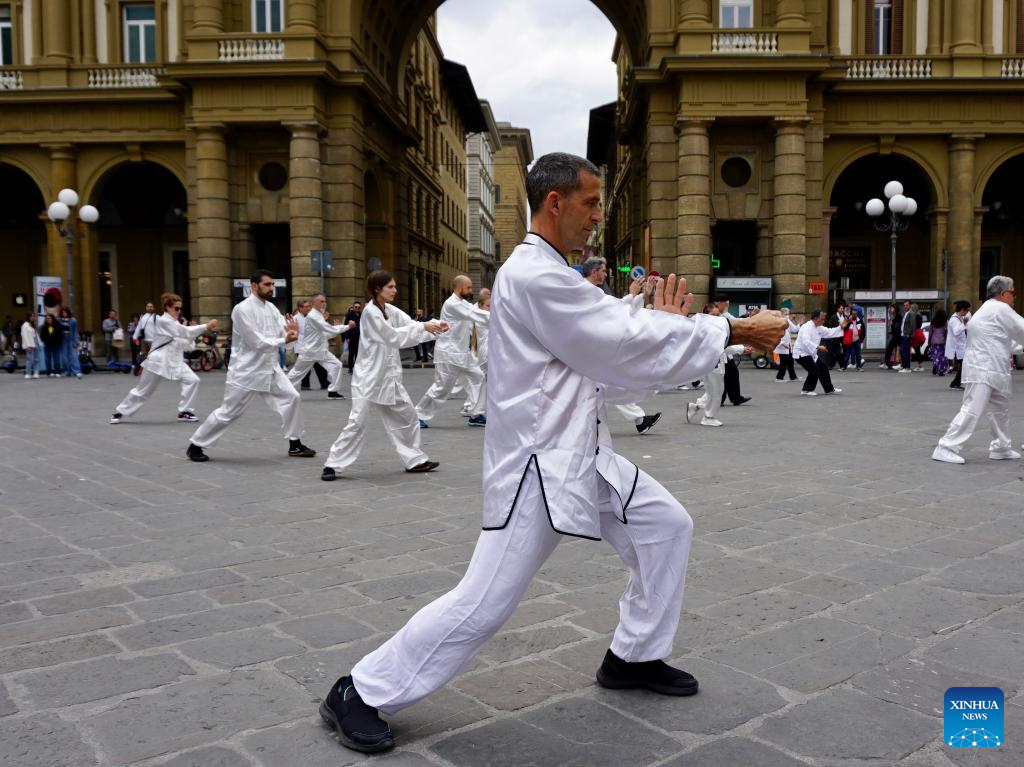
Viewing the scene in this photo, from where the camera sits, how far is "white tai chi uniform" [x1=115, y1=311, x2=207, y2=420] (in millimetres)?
13516

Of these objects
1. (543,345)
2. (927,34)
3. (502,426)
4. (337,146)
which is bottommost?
(502,426)

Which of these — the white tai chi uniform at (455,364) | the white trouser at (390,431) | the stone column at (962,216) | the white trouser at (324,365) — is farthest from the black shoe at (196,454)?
the stone column at (962,216)

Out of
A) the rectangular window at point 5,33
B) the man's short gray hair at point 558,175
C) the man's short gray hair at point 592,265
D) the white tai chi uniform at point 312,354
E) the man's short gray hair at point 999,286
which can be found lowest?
the white tai chi uniform at point 312,354

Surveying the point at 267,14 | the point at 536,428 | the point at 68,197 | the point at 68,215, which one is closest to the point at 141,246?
the point at 68,215

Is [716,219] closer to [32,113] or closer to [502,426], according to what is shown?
[32,113]

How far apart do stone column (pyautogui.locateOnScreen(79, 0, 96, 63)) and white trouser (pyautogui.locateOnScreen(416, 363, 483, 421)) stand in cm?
2372

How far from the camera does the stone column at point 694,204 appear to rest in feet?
86.0

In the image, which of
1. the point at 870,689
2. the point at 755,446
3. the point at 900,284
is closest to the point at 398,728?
the point at 870,689

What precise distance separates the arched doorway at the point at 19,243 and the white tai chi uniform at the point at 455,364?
2924cm

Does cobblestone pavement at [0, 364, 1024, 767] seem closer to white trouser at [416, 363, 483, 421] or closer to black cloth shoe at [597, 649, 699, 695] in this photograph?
black cloth shoe at [597, 649, 699, 695]

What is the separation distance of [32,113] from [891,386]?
2727 centimetres

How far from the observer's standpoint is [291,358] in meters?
27.0

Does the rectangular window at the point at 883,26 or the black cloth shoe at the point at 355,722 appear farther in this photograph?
the rectangular window at the point at 883,26

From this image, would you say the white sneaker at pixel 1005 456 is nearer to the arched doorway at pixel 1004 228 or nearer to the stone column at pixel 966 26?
the stone column at pixel 966 26
